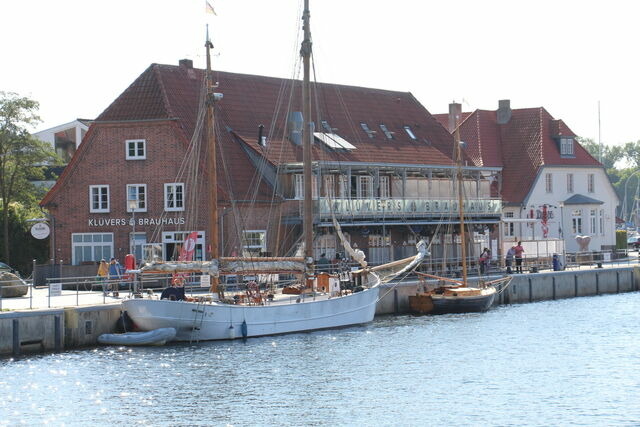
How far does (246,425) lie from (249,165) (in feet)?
108

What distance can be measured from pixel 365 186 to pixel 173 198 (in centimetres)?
1243

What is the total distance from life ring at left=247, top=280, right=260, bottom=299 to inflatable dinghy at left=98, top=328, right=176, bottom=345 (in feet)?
13.6

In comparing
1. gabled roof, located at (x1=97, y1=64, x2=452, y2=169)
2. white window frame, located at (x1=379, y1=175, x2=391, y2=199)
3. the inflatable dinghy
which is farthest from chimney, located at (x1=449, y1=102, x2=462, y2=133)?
the inflatable dinghy

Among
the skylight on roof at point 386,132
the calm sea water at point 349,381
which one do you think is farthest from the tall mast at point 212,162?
the skylight on roof at point 386,132

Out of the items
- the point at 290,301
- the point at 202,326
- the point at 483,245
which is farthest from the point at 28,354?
the point at 483,245

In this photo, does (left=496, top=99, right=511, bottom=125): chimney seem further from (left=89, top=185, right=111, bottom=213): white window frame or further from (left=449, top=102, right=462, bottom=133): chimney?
(left=89, top=185, right=111, bottom=213): white window frame

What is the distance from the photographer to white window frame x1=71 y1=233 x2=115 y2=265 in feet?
201

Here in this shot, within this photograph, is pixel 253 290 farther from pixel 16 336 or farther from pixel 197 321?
pixel 16 336

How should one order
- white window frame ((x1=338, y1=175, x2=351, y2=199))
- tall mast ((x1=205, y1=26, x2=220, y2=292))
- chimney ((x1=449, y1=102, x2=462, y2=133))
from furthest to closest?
1. chimney ((x1=449, y1=102, x2=462, y2=133))
2. white window frame ((x1=338, y1=175, x2=351, y2=199))
3. tall mast ((x1=205, y1=26, x2=220, y2=292))

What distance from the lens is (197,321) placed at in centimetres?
4538

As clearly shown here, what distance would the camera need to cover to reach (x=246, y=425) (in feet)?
103

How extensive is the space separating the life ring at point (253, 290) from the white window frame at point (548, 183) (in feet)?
145

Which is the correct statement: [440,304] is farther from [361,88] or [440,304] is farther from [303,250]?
[361,88]

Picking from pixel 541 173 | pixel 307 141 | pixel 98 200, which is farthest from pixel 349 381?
pixel 541 173
